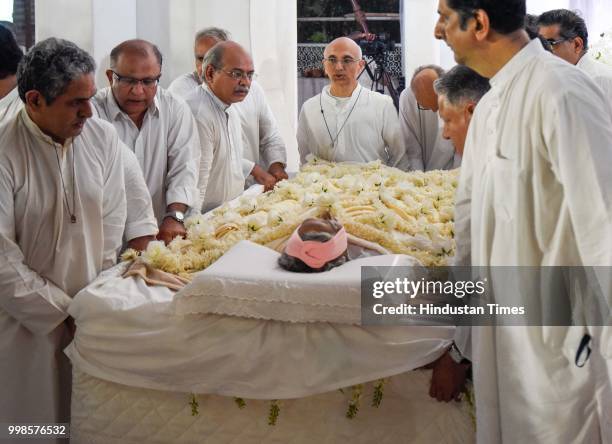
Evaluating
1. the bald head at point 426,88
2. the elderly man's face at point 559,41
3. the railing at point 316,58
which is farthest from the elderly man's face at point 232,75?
the railing at point 316,58

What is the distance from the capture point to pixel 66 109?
2646mm

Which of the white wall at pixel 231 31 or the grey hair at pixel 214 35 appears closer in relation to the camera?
the grey hair at pixel 214 35

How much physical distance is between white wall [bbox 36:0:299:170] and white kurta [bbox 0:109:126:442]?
8.88ft

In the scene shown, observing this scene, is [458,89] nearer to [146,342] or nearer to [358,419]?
[358,419]

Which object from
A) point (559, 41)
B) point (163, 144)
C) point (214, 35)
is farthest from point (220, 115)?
point (559, 41)

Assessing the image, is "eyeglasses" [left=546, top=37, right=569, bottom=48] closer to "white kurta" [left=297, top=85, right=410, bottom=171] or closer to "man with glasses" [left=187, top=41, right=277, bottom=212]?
"white kurta" [left=297, top=85, right=410, bottom=171]

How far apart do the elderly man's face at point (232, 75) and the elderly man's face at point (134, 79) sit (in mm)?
820

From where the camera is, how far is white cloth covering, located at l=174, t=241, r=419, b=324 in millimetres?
2408

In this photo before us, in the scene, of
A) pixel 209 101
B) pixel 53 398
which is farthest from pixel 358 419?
pixel 209 101

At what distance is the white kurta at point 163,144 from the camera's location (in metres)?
3.83

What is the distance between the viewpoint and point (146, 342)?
2.55 m

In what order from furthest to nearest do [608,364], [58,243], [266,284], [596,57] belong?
1. [596,57]
2. [58,243]
3. [266,284]
4. [608,364]

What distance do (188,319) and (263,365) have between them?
291 mm

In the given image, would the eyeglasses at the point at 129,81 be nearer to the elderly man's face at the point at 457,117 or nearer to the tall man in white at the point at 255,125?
the elderly man's face at the point at 457,117
